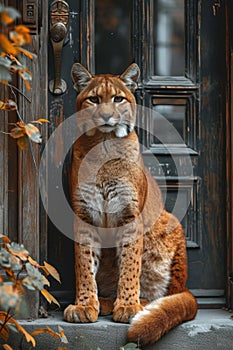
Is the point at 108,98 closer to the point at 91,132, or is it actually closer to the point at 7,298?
the point at 91,132

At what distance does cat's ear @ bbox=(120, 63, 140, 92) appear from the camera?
3.53 metres

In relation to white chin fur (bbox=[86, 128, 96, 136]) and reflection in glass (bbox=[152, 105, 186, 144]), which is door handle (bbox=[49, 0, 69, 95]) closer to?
white chin fur (bbox=[86, 128, 96, 136])

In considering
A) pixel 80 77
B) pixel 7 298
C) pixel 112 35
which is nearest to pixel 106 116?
pixel 80 77

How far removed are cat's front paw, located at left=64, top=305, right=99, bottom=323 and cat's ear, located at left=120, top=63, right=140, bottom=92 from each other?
3.76 ft

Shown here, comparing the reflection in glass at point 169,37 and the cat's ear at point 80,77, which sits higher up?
the reflection in glass at point 169,37

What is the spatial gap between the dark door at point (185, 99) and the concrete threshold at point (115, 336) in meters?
0.54

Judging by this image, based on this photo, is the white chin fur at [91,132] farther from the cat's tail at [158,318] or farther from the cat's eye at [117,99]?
the cat's tail at [158,318]

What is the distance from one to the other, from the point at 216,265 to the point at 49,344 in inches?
45.0

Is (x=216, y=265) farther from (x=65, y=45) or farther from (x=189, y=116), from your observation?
(x=65, y=45)

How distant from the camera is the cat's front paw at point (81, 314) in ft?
10.8

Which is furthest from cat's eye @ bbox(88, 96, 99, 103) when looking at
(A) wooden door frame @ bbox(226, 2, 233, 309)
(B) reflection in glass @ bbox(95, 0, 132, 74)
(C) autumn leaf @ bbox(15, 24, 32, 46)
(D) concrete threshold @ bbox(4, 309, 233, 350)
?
(C) autumn leaf @ bbox(15, 24, 32, 46)

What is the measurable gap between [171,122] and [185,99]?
151 mm

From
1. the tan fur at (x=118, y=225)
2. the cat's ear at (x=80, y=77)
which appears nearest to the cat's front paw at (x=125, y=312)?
the tan fur at (x=118, y=225)

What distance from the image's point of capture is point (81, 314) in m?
3.28
